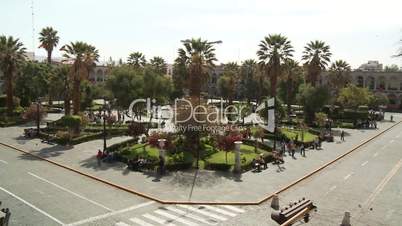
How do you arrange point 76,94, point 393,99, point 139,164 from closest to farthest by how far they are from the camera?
point 139,164, point 76,94, point 393,99

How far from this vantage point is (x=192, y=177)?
29.9m

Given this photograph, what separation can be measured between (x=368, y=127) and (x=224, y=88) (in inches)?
1259

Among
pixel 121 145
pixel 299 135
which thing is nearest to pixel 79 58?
pixel 121 145

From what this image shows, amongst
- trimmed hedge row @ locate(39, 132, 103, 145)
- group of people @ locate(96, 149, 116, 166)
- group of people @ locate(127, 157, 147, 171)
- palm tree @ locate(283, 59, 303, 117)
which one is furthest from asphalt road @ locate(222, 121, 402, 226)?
palm tree @ locate(283, 59, 303, 117)

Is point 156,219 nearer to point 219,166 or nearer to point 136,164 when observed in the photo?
point 136,164

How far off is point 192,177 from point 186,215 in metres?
7.58

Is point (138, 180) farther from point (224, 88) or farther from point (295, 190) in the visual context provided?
point (224, 88)

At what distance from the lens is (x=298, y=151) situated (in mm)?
41531

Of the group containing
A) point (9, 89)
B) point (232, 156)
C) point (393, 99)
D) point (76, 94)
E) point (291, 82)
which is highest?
point (291, 82)

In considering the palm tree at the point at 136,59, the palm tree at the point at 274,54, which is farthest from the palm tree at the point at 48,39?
the palm tree at the point at 274,54

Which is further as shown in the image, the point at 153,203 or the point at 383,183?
the point at 383,183

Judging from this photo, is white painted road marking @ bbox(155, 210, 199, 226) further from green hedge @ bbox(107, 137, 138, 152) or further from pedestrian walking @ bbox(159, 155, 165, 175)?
green hedge @ bbox(107, 137, 138, 152)

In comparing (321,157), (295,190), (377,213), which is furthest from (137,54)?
(377,213)

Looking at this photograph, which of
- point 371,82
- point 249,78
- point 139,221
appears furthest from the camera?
point 371,82
